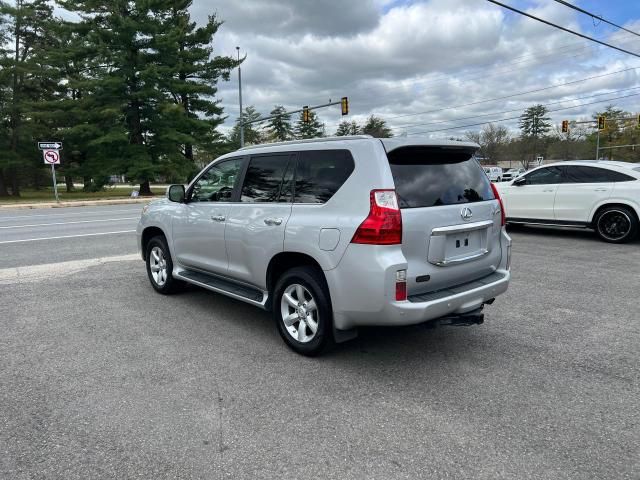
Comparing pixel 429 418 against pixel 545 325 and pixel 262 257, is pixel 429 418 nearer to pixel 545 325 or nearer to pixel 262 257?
pixel 262 257

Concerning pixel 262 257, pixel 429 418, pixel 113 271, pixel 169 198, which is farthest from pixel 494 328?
pixel 113 271

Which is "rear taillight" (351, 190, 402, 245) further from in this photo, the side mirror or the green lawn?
the green lawn

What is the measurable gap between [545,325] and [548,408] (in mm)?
1820

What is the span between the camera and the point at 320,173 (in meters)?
3.97

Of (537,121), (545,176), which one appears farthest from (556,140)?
(545,176)

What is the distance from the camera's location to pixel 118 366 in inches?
153

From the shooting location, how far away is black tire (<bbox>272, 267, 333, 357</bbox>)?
12.2 ft

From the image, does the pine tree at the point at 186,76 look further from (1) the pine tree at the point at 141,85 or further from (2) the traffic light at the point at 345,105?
(2) the traffic light at the point at 345,105

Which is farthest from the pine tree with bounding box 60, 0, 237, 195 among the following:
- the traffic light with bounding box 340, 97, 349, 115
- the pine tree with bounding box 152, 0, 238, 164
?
the traffic light with bounding box 340, 97, 349, 115

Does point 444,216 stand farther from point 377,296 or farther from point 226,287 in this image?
point 226,287

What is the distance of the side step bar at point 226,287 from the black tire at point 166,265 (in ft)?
0.90

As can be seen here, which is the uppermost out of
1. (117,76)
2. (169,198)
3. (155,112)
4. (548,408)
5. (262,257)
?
(117,76)

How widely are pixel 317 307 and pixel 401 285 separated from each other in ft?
2.50

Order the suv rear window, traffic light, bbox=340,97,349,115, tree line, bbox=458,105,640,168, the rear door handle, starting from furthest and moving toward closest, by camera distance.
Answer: tree line, bbox=458,105,640,168 < traffic light, bbox=340,97,349,115 < the rear door handle < the suv rear window
